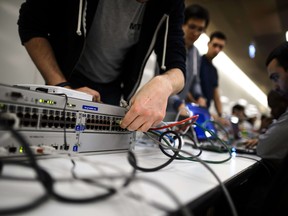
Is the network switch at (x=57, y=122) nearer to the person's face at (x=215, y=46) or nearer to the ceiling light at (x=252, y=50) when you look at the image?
the person's face at (x=215, y=46)

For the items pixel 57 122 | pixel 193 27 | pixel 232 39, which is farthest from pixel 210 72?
pixel 57 122

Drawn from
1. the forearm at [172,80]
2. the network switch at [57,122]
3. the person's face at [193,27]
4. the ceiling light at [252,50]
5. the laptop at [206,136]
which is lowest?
the laptop at [206,136]

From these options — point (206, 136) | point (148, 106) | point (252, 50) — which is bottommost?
point (206, 136)

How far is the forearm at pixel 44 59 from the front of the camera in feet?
2.34

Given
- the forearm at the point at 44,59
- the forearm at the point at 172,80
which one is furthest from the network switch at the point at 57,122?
the forearm at the point at 44,59

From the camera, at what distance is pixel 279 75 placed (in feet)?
3.44

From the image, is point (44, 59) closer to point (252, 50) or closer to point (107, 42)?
point (107, 42)

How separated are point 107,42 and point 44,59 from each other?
27 centimetres

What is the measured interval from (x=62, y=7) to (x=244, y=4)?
8.68 feet

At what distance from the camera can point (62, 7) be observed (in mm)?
806

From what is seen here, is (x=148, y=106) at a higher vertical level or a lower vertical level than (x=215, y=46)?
lower

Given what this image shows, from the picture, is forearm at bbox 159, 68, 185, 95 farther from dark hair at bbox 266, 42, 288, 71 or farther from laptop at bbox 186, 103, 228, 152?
dark hair at bbox 266, 42, 288, 71

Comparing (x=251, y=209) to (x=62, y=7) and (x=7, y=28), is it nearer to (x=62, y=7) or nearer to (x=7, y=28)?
(x=62, y=7)

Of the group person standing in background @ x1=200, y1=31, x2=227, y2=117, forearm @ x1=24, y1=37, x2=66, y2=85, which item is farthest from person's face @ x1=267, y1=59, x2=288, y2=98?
person standing in background @ x1=200, y1=31, x2=227, y2=117
